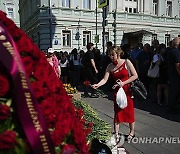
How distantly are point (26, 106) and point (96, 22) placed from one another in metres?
27.0

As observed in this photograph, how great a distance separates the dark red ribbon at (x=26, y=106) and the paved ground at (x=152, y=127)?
3.54m

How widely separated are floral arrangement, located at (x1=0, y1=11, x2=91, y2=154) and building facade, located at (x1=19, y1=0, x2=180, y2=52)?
24.6 meters

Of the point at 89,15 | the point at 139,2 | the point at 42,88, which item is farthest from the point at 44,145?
the point at 139,2

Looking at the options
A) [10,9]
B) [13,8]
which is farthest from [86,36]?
[13,8]

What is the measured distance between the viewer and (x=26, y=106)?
1.07 metres

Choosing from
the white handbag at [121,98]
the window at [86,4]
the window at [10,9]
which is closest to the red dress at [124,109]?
the white handbag at [121,98]

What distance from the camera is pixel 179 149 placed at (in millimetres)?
4484

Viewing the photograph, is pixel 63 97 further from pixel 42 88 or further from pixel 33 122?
pixel 33 122

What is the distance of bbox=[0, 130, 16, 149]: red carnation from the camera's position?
3.47 feet

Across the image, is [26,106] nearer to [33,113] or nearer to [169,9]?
[33,113]

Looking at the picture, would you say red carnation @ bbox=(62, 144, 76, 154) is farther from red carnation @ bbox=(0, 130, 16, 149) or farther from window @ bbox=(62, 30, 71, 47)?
window @ bbox=(62, 30, 71, 47)

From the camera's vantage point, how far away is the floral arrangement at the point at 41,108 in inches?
42.5

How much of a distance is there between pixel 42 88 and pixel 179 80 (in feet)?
20.0

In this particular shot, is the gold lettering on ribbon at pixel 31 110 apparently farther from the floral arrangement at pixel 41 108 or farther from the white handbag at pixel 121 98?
the white handbag at pixel 121 98
